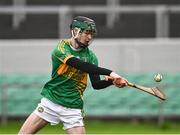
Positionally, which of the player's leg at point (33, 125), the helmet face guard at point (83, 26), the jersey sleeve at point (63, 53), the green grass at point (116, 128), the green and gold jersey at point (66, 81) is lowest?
the green grass at point (116, 128)

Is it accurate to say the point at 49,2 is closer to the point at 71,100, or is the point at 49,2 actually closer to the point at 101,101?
the point at 101,101

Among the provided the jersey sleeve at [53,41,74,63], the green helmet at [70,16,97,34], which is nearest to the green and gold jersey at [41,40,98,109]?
the jersey sleeve at [53,41,74,63]

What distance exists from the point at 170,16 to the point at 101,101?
3.06 m

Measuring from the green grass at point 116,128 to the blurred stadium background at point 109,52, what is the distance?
A: 0.19m

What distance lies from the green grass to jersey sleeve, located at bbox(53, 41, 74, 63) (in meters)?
7.77

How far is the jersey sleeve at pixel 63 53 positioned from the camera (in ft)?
35.5

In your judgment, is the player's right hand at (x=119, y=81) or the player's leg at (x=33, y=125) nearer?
the player's right hand at (x=119, y=81)

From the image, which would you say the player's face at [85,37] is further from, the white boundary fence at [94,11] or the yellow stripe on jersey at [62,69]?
the white boundary fence at [94,11]

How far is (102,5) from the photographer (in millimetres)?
25062

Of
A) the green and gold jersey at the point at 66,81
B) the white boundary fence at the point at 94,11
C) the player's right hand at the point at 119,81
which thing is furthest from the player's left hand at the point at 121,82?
the white boundary fence at the point at 94,11

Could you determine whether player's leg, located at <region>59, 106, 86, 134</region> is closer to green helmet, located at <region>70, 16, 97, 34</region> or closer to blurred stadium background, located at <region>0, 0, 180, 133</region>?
green helmet, located at <region>70, 16, 97, 34</region>

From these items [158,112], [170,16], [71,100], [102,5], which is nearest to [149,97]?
[158,112]

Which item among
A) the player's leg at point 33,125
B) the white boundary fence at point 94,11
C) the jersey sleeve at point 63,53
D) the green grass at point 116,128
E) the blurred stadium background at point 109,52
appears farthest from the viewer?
the white boundary fence at point 94,11

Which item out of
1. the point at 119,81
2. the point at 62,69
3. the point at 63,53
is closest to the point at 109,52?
the point at 62,69
